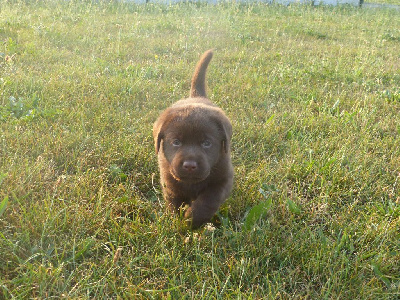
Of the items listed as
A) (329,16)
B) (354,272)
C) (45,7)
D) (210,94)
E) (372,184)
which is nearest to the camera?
(354,272)

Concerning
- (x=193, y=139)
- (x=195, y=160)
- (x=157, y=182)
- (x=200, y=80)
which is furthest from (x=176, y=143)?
(x=200, y=80)

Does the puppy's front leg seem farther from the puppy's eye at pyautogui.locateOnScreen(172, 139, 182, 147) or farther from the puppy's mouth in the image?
the puppy's eye at pyautogui.locateOnScreen(172, 139, 182, 147)

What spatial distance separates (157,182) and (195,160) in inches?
30.2

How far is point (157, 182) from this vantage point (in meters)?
3.05

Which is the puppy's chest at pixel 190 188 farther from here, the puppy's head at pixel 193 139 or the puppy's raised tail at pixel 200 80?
the puppy's raised tail at pixel 200 80

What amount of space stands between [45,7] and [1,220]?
302 inches

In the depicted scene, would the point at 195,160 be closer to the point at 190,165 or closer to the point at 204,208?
the point at 190,165


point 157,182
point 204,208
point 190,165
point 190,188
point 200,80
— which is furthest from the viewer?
point 200,80

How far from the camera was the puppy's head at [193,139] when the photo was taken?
2.41 meters

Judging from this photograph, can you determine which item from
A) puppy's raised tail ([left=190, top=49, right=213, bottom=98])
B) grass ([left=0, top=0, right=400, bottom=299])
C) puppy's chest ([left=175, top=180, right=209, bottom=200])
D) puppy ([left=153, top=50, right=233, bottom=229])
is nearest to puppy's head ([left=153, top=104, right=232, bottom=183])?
puppy ([left=153, top=50, right=233, bottom=229])

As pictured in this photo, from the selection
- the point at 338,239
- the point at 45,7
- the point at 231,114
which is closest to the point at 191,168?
the point at 338,239

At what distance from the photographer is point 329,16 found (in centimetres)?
1069

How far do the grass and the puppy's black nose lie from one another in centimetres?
37

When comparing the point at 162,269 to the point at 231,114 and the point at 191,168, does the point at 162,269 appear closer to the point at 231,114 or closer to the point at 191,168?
the point at 191,168
